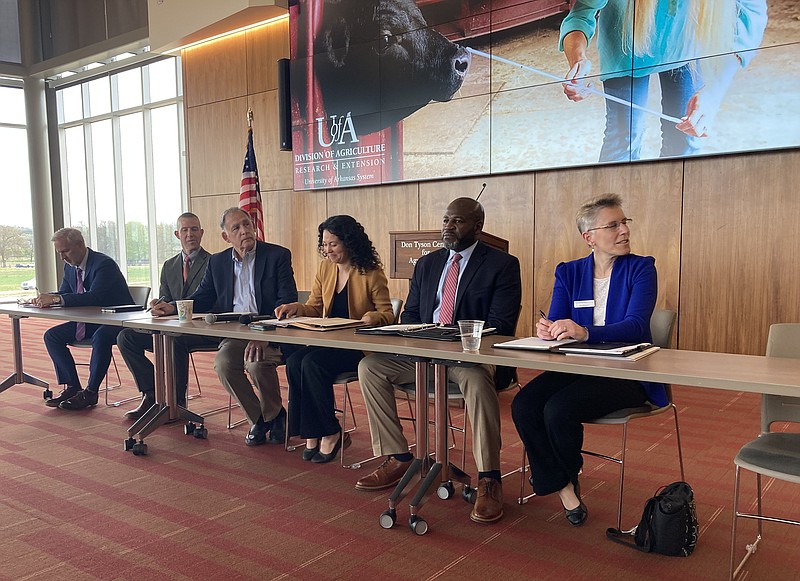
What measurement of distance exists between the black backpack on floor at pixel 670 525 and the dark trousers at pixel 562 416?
0.33 m

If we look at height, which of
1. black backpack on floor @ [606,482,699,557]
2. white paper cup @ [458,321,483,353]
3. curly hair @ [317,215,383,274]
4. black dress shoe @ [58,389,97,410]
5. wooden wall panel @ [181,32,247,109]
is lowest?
black dress shoe @ [58,389,97,410]

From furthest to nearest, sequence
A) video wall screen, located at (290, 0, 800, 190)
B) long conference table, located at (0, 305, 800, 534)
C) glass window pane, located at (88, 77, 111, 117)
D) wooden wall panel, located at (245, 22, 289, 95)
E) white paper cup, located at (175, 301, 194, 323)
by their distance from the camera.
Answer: glass window pane, located at (88, 77, 111, 117)
wooden wall panel, located at (245, 22, 289, 95)
video wall screen, located at (290, 0, 800, 190)
white paper cup, located at (175, 301, 194, 323)
long conference table, located at (0, 305, 800, 534)

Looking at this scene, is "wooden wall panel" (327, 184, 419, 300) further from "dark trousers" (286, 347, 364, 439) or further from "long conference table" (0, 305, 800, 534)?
"dark trousers" (286, 347, 364, 439)

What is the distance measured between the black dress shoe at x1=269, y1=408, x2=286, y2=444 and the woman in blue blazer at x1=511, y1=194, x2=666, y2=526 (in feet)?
5.56

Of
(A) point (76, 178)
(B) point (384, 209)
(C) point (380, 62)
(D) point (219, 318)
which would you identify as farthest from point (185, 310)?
(A) point (76, 178)

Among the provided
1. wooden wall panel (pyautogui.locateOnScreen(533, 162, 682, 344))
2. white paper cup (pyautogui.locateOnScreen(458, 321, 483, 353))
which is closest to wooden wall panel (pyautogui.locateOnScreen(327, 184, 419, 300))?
wooden wall panel (pyautogui.locateOnScreen(533, 162, 682, 344))

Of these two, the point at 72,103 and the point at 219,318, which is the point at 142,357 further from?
the point at 72,103

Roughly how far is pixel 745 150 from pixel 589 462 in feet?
10.4

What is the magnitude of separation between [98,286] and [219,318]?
1.78 metres

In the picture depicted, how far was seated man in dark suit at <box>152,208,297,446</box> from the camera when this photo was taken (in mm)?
3756

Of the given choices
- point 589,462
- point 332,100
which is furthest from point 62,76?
point 589,462

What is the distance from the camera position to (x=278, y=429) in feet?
12.6

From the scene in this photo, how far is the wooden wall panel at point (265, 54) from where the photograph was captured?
8094 millimetres

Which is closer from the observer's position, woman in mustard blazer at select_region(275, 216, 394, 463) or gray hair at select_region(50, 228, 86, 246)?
woman in mustard blazer at select_region(275, 216, 394, 463)
